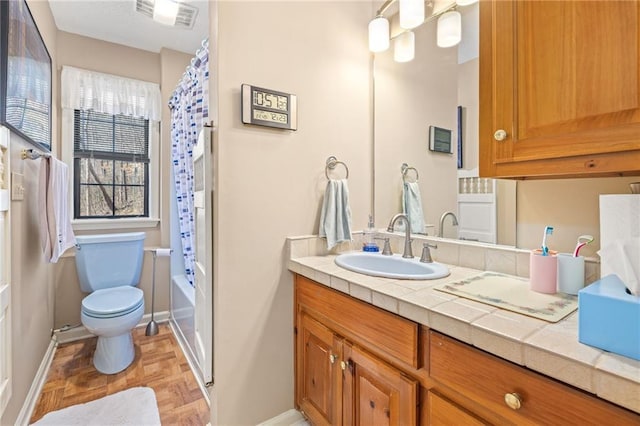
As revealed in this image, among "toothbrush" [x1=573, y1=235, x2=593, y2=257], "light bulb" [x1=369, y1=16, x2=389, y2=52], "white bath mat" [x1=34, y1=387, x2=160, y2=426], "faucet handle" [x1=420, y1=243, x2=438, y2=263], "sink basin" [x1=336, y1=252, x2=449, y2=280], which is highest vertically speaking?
"light bulb" [x1=369, y1=16, x2=389, y2=52]

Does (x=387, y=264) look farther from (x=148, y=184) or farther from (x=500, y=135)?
(x=148, y=184)

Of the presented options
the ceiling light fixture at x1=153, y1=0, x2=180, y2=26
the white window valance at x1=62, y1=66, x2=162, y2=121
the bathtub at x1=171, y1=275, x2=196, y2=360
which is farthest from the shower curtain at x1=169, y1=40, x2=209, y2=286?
the ceiling light fixture at x1=153, y1=0, x2=180, y2=26

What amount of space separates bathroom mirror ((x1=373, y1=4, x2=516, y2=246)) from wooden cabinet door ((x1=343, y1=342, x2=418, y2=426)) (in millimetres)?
732

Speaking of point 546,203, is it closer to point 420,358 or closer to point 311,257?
point 420,358

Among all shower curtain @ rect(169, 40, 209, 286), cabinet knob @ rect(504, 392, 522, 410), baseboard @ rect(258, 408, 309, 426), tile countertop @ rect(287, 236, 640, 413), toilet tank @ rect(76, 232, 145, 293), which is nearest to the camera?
tile countertop @ rect(287, 236, 640, 413)

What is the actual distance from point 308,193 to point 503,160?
927 mm

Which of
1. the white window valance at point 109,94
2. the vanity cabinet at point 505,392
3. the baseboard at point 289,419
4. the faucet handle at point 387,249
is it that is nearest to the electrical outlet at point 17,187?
the white window valance at point 109,94

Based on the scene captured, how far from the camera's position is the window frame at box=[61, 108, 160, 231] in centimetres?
261

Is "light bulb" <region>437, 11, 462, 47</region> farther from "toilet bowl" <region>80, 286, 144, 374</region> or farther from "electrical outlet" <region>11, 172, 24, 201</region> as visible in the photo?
"toilet bowl" <region>80, 286, 144, 374</region>

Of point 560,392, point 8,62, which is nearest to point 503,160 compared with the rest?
point 560,392

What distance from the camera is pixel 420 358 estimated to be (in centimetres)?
94

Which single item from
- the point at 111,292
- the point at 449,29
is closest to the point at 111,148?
the point at 111,292

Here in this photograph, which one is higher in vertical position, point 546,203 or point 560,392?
point 546,203

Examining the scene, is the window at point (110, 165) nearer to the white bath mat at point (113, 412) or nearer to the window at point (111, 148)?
the window at point (111, 148)
